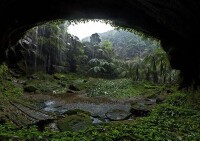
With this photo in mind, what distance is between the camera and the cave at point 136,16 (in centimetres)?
863

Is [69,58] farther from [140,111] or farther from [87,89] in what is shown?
[140,111]

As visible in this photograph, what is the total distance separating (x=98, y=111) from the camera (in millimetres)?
14680

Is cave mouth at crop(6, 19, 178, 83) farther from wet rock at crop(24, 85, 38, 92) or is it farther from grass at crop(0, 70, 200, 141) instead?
grass at crop(0, 70, 200, 141)

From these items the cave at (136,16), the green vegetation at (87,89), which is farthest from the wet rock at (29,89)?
the cave at (136,16)

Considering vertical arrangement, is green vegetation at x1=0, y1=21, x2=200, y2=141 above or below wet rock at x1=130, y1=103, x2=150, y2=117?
above

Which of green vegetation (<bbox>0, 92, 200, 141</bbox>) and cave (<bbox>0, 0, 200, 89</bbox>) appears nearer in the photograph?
green vegetation (<bbox>0, 92, 200, 141</bbox>)

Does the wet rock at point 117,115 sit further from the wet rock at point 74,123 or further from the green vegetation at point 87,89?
the wet rock at point 74,123

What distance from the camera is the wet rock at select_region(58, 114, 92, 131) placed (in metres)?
10.1

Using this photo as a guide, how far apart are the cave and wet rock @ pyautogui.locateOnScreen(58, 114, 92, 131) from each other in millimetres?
4518

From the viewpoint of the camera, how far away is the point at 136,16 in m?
10.9

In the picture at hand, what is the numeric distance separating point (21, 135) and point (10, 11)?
5079 mm

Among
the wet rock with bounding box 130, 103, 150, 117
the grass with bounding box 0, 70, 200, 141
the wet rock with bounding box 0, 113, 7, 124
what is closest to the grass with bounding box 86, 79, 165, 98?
the wet rock with bounding box 130, 103, 150, 117

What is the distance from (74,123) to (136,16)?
5.10 m

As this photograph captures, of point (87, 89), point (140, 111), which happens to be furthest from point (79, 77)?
point (140, 111)
